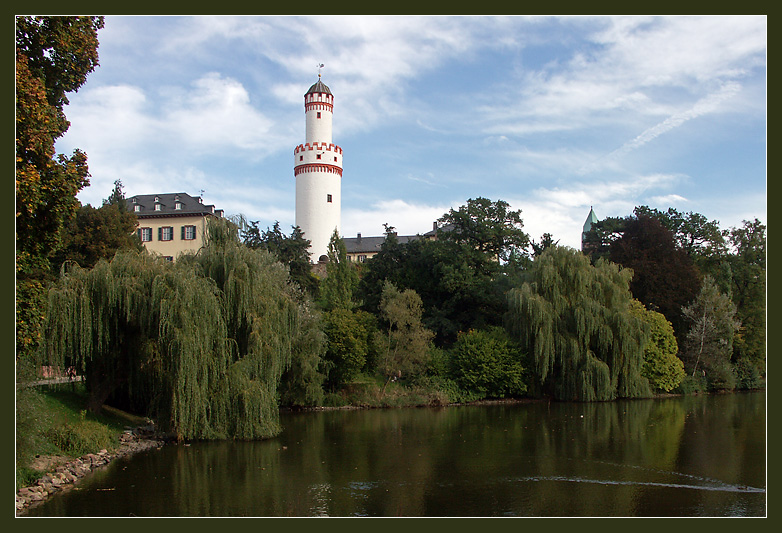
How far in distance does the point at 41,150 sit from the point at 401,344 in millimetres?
26903

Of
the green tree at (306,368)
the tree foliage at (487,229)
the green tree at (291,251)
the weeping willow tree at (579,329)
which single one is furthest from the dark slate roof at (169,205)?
the weeping willow tree at (579,329)

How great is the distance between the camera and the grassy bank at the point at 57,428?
13648 millimetres

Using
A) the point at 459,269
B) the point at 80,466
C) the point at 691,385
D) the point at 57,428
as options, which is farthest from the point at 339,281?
the point at 80,466

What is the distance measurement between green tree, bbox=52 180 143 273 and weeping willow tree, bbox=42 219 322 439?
11.2 meters

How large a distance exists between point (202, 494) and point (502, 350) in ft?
81.2

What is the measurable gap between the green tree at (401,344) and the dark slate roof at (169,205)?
84.4ft

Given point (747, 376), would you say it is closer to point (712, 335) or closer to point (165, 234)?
point (712, 335)

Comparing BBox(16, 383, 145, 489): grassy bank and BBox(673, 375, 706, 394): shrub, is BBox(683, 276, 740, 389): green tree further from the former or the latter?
BBox(16, 383, 145, 489): grassy bank

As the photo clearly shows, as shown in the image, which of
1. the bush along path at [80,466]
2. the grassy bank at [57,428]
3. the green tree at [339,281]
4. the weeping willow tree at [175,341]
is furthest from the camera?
the green tree at [339,281]

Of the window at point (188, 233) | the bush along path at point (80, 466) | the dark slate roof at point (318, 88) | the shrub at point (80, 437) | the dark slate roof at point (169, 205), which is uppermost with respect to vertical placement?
the dark slate roof at point (318, 88)

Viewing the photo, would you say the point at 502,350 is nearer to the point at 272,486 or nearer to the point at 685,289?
the point at 685,289

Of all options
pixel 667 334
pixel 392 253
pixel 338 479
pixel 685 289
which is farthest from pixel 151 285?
pixel 685 289

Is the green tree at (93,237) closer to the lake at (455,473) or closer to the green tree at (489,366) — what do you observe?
the lake at (455,473)

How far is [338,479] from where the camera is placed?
652 inches
